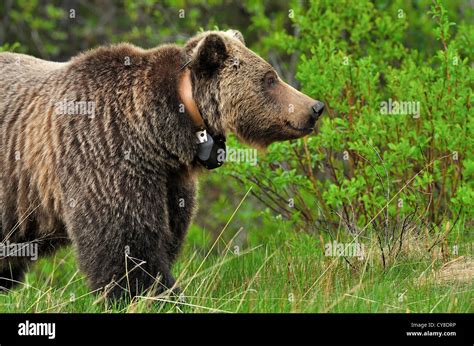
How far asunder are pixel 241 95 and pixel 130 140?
0.78m

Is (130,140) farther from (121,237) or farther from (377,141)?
(377,141)

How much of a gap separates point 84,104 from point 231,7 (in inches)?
394

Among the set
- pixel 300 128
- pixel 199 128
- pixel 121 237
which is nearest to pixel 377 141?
pixel 300 128

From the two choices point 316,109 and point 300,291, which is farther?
point 316,109

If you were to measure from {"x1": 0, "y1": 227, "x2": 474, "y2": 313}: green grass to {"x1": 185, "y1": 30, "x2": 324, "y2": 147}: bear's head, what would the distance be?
2.62ft

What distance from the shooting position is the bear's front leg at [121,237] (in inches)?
223

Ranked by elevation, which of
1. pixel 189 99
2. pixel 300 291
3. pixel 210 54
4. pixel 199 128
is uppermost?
pixel 210 54

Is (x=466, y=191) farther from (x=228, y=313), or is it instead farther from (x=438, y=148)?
(x=228, y=313)

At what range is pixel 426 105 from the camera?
23.0 feet

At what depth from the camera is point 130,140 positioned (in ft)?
19.0

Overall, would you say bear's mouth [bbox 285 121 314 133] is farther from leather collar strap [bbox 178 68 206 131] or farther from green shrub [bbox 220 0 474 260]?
green shrub [bbox 220 0 474 260]

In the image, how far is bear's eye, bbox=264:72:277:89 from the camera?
5992 mm

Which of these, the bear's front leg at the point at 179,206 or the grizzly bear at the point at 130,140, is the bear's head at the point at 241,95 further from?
the bear's front leg at the point at 179,206
